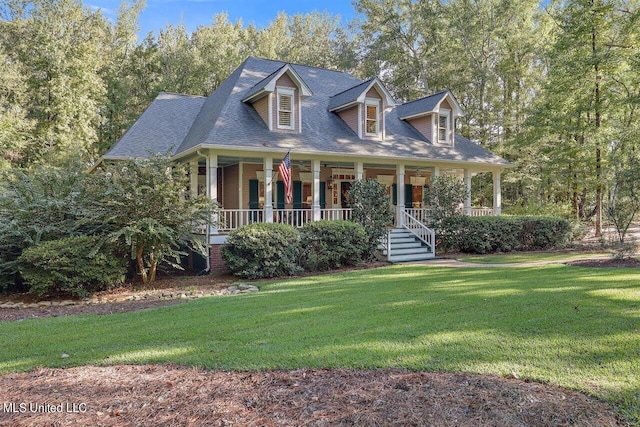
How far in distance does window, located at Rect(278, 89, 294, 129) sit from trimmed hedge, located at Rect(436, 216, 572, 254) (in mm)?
6990

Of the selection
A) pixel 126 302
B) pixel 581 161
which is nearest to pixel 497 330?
pixel 126 302

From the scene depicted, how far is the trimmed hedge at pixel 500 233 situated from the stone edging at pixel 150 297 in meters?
8.85

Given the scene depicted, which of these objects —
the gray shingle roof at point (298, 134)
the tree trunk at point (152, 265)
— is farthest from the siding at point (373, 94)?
the tree trunk at point (152, 265)

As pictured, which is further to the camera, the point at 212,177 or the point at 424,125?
the point at 424,125

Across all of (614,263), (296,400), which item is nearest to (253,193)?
(614,263)

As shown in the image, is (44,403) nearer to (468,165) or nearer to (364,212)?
(364,212)

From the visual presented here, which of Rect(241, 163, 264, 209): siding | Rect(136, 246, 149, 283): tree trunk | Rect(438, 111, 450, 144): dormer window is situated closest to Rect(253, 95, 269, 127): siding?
Rect(241, 163, 264, 209): siding

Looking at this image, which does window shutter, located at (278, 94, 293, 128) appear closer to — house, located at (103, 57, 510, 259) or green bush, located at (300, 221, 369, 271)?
house, located at (103, 57, 510, 259)

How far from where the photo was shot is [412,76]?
31.1 m

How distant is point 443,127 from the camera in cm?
1894

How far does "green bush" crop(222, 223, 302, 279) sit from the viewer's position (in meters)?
11.2

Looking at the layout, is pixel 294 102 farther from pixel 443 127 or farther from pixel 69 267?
pixel 69 267

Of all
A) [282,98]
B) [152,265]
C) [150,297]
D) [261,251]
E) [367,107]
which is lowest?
[150,297]

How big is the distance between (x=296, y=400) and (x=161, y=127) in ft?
52.9
